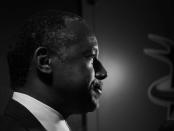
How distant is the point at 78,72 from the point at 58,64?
0.05 meters

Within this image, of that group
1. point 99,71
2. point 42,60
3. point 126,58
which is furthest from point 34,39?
point 126,58

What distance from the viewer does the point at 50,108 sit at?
93cm

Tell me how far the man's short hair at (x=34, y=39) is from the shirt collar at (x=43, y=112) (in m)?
0.04

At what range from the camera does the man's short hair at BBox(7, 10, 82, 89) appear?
0.94 m

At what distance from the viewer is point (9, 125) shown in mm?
866

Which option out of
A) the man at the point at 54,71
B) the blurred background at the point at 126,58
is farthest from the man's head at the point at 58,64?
the blurred background at the point at 126,58

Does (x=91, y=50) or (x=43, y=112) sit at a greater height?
(x=91, y=50)

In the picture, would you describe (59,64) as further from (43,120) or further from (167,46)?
(167,46)

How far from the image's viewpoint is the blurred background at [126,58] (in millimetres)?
1554

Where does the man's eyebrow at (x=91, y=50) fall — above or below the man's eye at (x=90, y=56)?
above

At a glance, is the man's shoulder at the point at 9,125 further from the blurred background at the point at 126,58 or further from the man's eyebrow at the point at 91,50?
the blurred background at the point at 126,58

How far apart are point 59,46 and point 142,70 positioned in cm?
70

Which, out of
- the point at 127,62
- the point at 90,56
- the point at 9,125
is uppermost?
the point at 90,56

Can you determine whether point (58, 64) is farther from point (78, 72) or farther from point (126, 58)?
point (126, 58)
